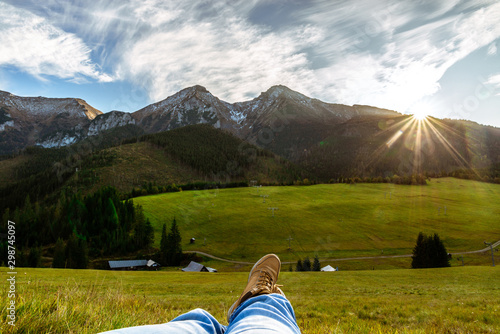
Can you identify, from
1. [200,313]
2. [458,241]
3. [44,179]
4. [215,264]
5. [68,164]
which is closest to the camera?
[200,313]

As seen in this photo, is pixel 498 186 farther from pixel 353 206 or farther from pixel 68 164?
pixel 68 164

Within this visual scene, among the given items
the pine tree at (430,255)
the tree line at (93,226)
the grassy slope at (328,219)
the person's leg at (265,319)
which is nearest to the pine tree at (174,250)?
the grassy slope at (328,219)

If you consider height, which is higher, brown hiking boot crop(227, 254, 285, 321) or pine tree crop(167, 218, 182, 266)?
brown hiking boot crop(227, 254, 285, 321)

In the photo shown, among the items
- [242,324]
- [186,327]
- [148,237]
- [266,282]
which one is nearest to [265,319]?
[242,324]

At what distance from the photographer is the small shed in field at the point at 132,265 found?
6112cm

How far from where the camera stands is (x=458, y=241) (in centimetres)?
6769

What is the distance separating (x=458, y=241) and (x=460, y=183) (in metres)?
88.5

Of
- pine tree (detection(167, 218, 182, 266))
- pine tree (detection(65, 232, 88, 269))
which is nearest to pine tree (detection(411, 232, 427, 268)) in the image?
pine tree (detection(167, 218, 182, 266))

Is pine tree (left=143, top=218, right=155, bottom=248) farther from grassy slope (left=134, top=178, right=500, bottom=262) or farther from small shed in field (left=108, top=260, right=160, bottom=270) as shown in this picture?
small shed in field (left=108, top=260, right=160, bottom=270)

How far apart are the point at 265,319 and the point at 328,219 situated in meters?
85.2

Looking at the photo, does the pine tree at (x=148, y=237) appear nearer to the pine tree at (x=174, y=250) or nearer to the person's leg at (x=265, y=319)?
the pine tree at (x=174, y=250)

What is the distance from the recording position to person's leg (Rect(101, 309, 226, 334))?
1605mm

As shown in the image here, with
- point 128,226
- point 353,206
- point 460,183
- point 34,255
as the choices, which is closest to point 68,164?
point 128,226

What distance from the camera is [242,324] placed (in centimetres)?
195
